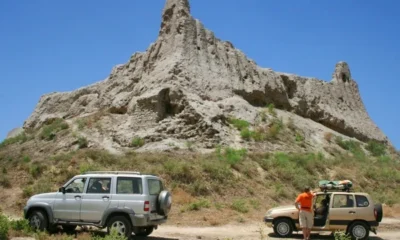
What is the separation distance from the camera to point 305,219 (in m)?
12.5

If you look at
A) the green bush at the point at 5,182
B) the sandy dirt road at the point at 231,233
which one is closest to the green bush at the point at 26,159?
the green bush at the point at 5,182

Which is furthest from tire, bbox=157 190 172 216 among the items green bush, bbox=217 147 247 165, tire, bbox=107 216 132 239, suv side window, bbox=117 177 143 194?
green bush, bbox=217 147 247 165

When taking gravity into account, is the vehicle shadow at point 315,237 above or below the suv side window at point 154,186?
below

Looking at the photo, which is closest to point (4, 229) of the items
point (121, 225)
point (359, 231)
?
point (121, 225)

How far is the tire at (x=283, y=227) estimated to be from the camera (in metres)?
13.8

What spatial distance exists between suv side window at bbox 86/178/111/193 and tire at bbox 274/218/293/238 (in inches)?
213

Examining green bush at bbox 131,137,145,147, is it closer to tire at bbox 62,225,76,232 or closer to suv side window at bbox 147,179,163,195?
tire at bbox 62,225,76,232

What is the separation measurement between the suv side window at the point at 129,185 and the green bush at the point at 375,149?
27177mm

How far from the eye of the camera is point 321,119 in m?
35.8

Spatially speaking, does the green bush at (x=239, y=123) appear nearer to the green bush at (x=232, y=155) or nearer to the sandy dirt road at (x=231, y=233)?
the green bush at (x=232, y=155)

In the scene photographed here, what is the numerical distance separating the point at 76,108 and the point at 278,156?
57.1ft

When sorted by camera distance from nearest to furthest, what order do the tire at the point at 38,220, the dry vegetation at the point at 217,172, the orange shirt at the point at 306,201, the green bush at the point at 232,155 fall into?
the tire at the point at 38,220, the orange shirt at the point at 306,201, the dry vegetation at the point at 217,172, the green bush at the point at 232,155

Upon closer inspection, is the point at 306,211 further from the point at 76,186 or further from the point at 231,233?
the point at 76,186

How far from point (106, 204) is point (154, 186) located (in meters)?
1.42
